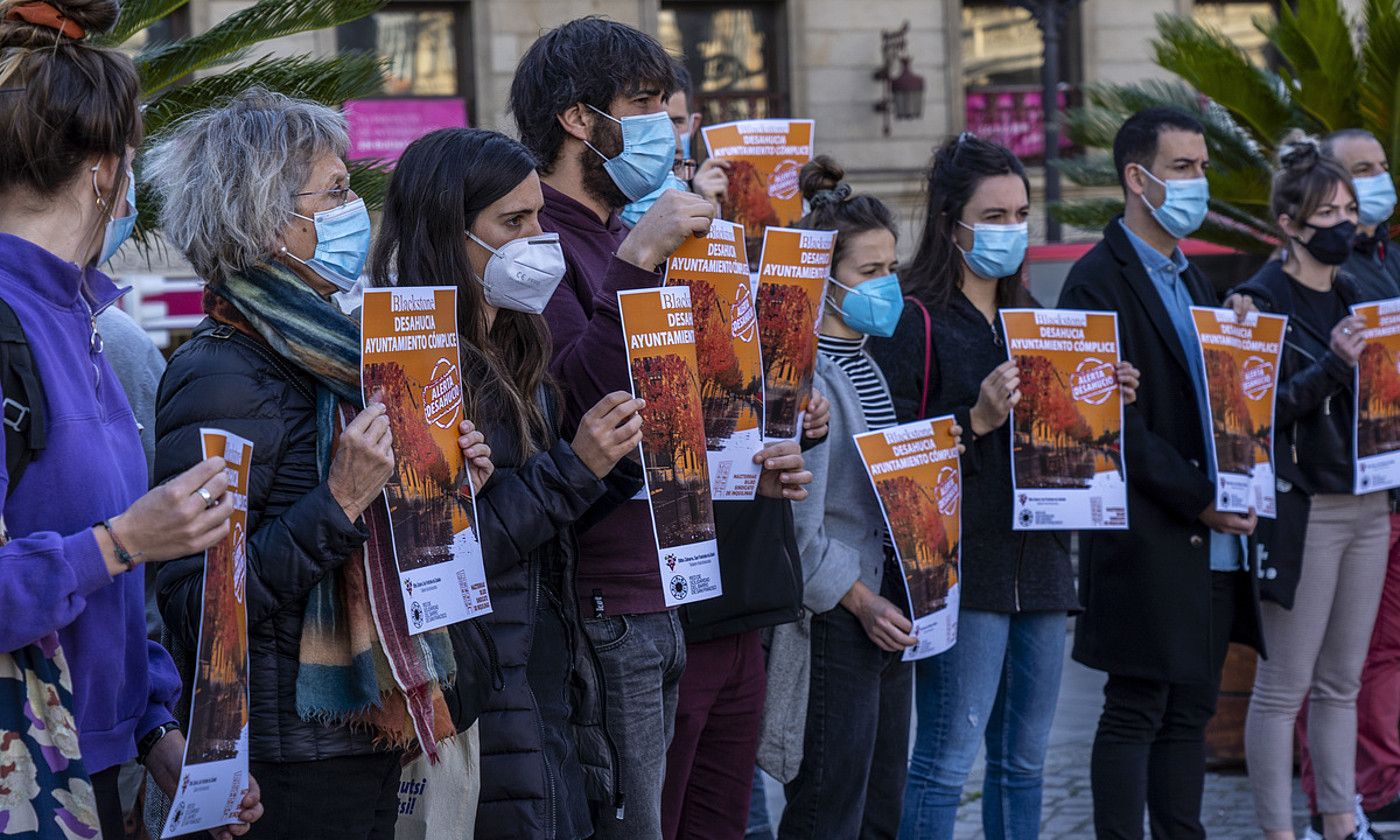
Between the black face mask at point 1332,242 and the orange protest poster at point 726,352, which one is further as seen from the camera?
the black face mask at point 1332,242

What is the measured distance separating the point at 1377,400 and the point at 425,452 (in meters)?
3.78

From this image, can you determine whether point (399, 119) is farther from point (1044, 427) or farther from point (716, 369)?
point (716, 369)

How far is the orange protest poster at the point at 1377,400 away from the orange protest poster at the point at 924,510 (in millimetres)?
1719

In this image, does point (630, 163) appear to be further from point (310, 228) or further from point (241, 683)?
point (241, 683)

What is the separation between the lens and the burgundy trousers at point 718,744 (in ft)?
12.8

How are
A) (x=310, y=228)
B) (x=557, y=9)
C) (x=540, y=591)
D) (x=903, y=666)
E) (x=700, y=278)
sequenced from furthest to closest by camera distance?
(x=557, y=9) → (x=903, y=666) → (x=700, y=278) → (x=540, y=591) → (x=310, y=228)

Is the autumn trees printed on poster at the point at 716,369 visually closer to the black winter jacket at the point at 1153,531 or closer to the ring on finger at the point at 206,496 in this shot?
the ring on finger at the point at 206,496

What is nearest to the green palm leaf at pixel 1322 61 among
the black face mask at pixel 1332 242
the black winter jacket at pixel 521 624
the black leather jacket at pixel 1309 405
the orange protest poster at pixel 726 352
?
the black face mask at pixel 1332 242

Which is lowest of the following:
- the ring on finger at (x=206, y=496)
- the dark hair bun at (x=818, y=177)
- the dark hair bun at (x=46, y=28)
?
the ring on finger at (x=206, y=496)

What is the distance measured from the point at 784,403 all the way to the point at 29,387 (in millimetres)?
1989

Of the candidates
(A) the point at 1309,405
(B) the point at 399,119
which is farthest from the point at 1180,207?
(B) the point at 399,119

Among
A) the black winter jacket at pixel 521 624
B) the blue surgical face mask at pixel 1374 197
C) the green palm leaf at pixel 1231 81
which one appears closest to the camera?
the black winter jacket at pixel 521 624

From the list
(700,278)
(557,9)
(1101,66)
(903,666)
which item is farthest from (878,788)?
(1101,66)

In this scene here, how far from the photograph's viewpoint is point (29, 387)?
2.31 m
